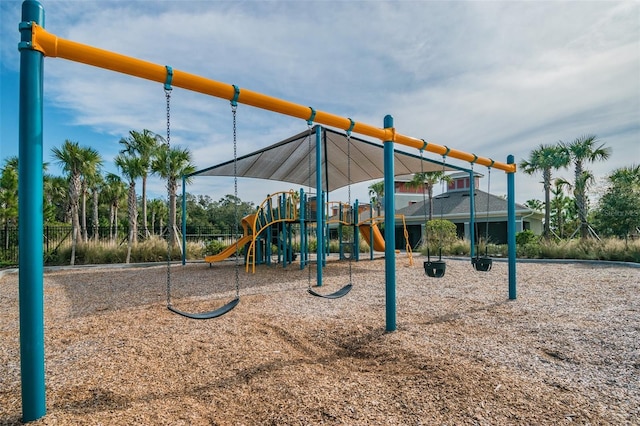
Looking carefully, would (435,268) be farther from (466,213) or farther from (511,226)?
(466,213)

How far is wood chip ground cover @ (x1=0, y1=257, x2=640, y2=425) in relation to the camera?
2.33 meters

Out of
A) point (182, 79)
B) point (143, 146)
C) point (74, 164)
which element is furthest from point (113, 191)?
point (182, 79)

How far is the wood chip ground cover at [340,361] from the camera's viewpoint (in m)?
2.33

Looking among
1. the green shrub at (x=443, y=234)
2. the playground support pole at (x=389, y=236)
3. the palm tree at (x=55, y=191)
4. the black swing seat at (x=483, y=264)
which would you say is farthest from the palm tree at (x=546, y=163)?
the palm tree at (x=55, y=191)

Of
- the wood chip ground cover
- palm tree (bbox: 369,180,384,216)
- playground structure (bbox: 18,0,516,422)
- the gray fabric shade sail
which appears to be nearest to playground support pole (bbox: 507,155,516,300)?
the wood chip ground cover

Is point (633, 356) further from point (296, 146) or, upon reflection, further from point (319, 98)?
point (296, 146)

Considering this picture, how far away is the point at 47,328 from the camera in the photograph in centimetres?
453

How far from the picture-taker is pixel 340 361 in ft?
10.7

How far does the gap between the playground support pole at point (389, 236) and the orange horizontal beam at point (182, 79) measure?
7.8 inches

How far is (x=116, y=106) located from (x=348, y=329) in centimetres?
582

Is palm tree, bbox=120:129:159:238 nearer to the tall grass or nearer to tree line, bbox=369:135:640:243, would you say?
the tall grass

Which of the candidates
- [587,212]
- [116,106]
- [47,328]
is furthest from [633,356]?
[587,212]

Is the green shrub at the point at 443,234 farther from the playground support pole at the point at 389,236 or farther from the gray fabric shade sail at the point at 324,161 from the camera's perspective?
the playground support pole at the point at 389,236

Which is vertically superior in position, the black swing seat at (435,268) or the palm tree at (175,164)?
the palm tree at (175,164)
